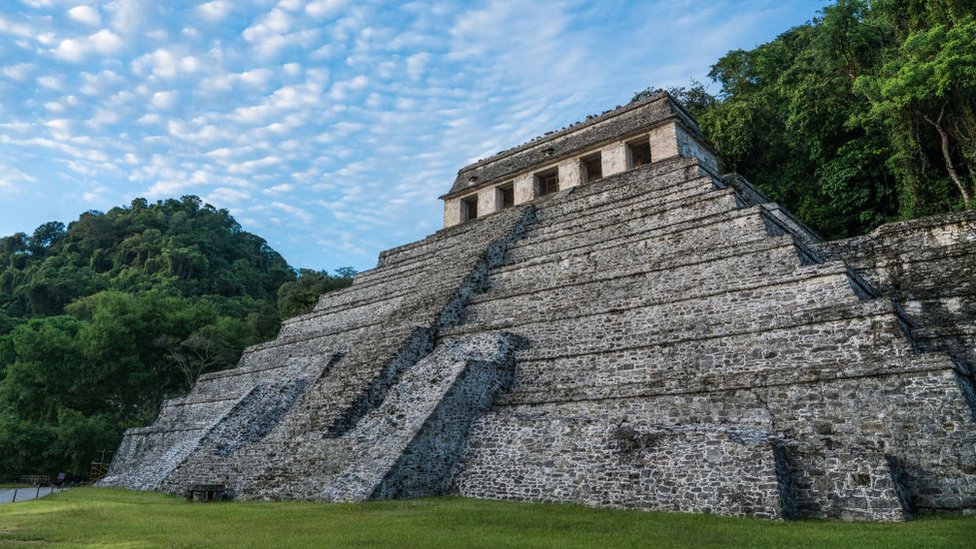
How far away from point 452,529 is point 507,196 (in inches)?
733

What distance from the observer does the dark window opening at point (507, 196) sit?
22.9m

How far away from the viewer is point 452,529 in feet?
19.6

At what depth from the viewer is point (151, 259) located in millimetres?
50562

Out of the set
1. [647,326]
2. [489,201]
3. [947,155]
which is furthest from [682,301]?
[489,201]

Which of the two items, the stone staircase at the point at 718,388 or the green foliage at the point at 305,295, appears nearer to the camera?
the stone staircase at the point at 718,388

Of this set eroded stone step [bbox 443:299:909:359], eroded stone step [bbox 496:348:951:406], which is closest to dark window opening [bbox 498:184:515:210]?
eroded stone step [bbox 443:299:909:359]

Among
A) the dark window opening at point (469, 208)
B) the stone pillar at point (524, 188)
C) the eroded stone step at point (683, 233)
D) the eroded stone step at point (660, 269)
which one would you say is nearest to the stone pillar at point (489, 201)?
the dark window opening at point (469, 208)

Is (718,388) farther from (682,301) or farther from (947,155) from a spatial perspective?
(947,155)

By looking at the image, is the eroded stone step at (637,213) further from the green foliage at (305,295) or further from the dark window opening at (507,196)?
the green foliage at (305,295)

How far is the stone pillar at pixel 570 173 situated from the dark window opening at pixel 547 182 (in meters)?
0.69

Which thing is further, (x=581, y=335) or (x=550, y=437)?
(x=581, y=335)

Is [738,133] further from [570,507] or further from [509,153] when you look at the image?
[570,507]

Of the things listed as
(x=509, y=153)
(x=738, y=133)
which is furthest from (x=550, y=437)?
(x=738, y=133)

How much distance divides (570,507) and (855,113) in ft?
60.1
